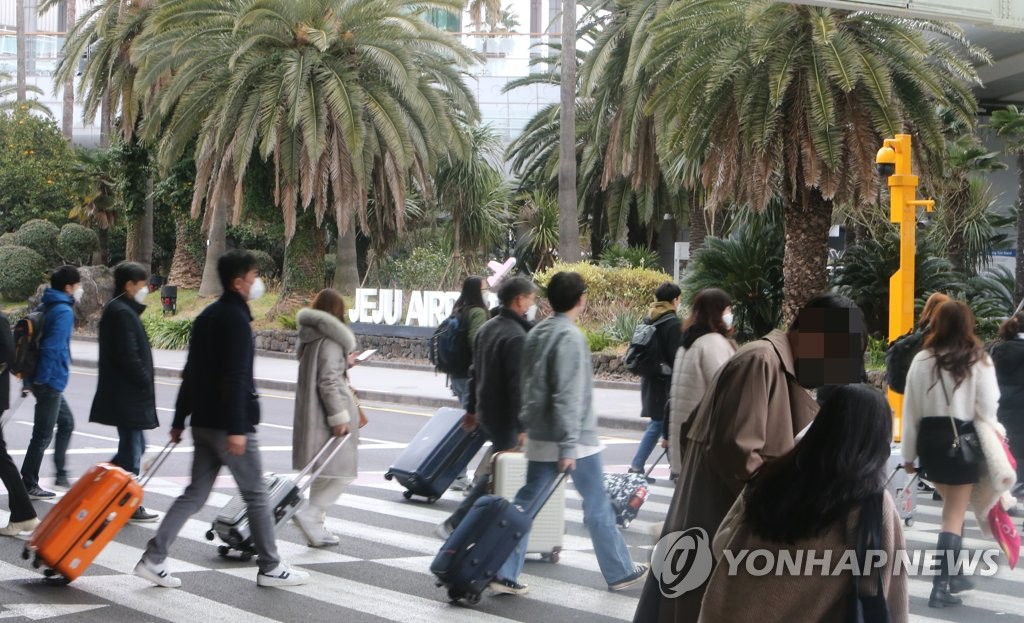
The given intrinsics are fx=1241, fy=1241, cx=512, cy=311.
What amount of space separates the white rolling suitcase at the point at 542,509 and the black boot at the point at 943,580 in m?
2.20

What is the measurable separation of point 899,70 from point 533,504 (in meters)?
13.8

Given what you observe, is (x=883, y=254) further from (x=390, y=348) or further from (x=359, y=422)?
(x=359, y=422)

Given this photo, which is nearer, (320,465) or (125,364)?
(320,465)

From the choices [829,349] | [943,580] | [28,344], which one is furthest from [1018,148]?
[829,349]

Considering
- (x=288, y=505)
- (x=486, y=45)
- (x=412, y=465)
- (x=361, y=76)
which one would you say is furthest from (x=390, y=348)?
(x=486, y=45)

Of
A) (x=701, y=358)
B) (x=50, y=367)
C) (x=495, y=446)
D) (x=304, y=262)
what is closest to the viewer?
(x=701, y=358)

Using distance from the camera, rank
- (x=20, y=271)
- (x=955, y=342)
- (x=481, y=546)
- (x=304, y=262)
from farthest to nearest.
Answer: (x=20, y=271)
(x=304, y=262)
(x=955, y=342)
(x=481, y=546)

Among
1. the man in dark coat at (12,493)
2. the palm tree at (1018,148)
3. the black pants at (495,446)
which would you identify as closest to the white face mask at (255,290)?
the black pants at (495,446)

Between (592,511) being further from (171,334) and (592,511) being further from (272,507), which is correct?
(171,334)

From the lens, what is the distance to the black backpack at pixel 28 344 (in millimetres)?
9664

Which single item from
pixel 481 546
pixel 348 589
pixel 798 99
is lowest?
pixel 348 589

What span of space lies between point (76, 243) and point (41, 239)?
1307 mm

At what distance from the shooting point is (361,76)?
2877 centimetres

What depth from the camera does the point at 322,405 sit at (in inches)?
326
